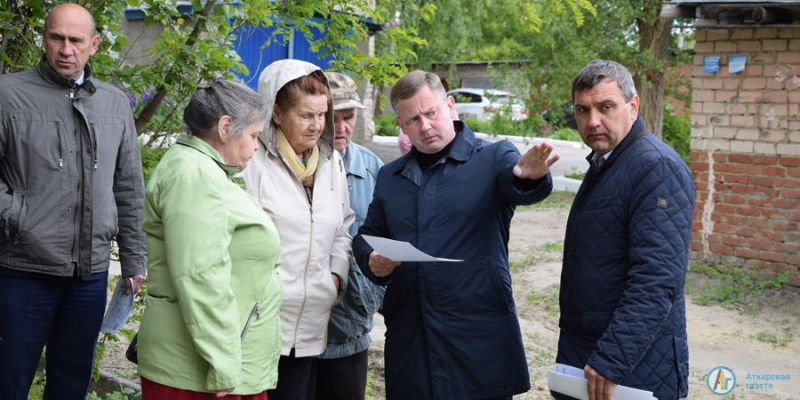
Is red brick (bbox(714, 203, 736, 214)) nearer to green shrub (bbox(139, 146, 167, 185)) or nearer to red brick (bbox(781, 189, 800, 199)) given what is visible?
red brick (bbox(781, 189, 800, 199))

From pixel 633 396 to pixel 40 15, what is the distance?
2992 mm

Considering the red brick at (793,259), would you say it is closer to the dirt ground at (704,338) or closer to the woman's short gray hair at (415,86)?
the dirt ground at (704,338)

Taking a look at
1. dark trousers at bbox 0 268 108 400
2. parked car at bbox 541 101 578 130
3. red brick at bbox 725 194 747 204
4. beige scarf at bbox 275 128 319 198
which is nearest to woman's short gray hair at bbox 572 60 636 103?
beige scarf at bbox 275 128 319 198

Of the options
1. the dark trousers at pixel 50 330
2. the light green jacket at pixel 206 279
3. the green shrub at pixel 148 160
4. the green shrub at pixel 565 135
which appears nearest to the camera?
the light green jacket at pixel 206 279

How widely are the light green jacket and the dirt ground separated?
255cm

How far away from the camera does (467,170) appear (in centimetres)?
312

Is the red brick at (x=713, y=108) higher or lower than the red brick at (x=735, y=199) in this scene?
higher

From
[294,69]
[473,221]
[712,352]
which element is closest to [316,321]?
[473,221]

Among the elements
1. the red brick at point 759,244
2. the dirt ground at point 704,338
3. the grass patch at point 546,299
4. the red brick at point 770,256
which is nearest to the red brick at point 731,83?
the red brick at point 759,244

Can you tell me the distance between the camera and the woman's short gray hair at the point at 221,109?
8.89 feet

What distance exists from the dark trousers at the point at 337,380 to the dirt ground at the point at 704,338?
167 centimetres

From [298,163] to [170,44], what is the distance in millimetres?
1186

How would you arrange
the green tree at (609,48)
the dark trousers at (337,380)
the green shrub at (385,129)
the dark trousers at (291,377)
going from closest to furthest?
the dark trousers at (291,377), the dark trousers at (337,380), the green tree at (609,48), the green shrub at (385,129)

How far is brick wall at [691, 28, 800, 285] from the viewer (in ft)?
26.6
